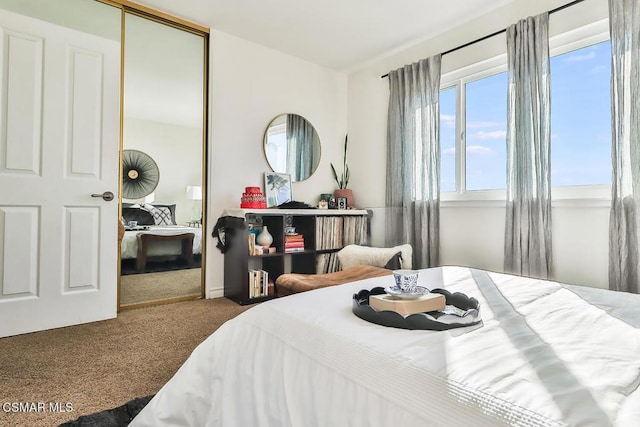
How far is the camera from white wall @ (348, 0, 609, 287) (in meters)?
2.21

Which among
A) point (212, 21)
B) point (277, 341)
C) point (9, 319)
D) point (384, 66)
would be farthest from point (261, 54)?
point (277, 341)

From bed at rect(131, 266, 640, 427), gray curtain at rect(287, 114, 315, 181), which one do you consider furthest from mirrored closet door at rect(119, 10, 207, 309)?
bed at rect(131, 266, 640, 427)

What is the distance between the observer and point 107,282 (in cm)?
254

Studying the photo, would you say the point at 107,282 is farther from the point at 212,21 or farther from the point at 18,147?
the point at 212,21

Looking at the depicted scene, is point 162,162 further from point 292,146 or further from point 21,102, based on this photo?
point 292,146

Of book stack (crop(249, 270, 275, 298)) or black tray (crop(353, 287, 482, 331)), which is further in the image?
book stack (crop(249, 270, 275, 298))

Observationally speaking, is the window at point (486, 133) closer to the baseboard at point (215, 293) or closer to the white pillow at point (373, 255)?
the white pillow at point (373, 255)

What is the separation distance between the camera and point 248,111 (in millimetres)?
3365

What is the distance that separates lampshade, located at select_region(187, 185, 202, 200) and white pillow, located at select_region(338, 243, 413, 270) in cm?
137

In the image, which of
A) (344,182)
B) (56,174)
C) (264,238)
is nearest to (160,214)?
(56,174)

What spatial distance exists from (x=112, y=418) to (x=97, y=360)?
2.18ft

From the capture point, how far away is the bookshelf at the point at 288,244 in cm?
295

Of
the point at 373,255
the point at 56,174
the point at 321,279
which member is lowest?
the point at 321,279

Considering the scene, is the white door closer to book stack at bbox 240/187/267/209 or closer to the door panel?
the door panel
